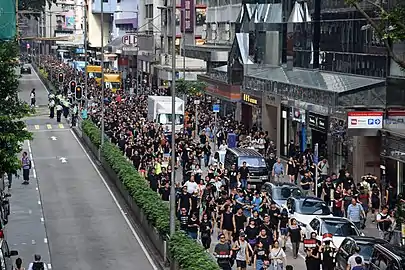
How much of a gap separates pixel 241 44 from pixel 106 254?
30111 mm

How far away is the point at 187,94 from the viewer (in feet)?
231

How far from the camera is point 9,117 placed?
77.7 feet

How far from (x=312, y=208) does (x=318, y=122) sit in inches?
544

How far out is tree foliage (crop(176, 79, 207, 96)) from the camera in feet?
221

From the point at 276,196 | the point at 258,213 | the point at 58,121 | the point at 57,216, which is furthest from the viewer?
the point at 58,121

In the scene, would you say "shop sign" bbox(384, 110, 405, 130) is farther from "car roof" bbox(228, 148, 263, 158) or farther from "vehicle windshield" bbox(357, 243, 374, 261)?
"vehicle windshield" bbox(357, 243, 374, 261)

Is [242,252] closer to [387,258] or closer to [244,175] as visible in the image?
[387,258]

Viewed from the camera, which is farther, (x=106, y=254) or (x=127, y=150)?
(x=127, y=150)

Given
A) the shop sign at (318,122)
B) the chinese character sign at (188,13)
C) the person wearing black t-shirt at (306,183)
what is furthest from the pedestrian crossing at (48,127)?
the person wearing black t-shirt at (306,183)

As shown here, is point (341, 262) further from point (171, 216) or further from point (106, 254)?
point (106, 254)

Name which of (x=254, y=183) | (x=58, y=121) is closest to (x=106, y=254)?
(x=254, y=183)

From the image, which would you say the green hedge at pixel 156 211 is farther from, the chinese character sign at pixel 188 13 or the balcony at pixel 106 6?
the balcony at pixel 106 6

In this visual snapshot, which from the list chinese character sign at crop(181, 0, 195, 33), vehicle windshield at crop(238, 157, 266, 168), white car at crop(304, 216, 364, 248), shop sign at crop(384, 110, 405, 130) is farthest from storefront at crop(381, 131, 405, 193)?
chinese character sign at crop(181, 0, 195, 33)

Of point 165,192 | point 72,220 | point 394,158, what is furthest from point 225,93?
point 72,220
